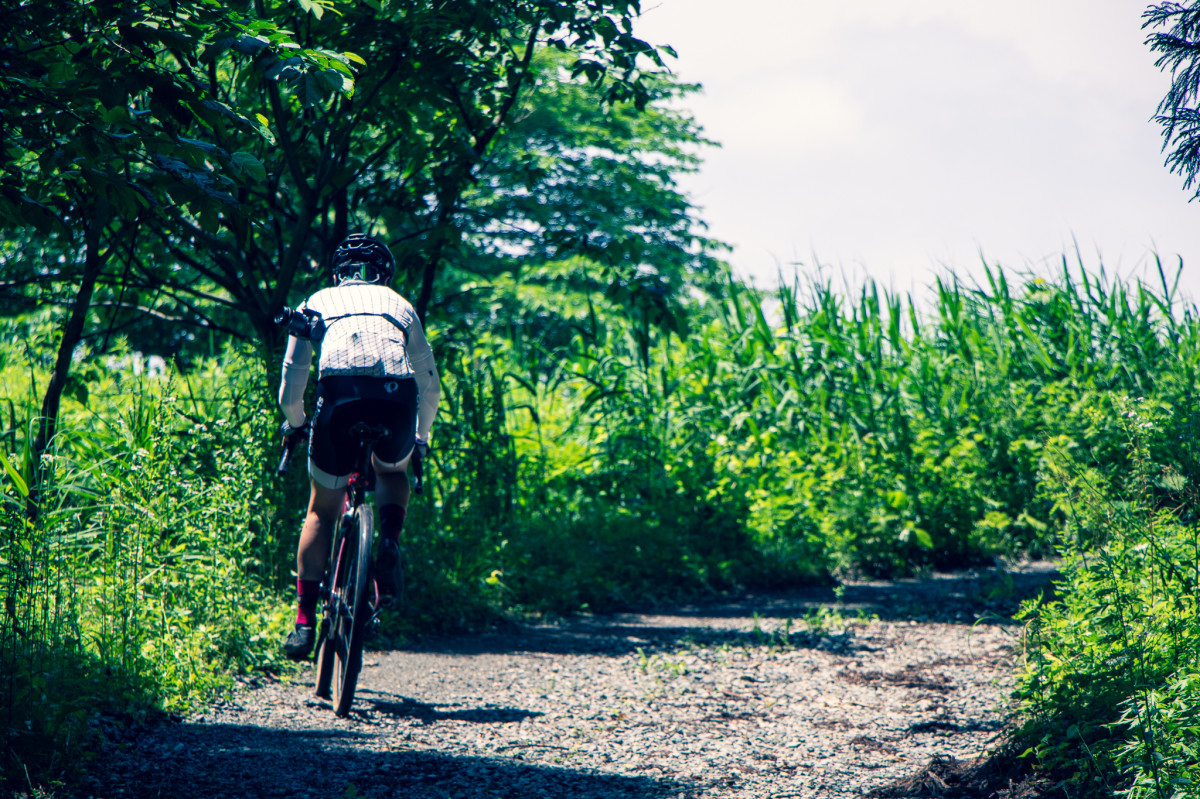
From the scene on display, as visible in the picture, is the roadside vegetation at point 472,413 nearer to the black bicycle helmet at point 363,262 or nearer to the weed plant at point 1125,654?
the weed plant at point 1125,654

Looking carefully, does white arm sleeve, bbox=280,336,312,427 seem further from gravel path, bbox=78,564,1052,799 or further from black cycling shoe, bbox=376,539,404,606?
gravel path, bbox=78,564,1052,799

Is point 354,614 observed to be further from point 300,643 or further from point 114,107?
point 114,107

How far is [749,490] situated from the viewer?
9117mm

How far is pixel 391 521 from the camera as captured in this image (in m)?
4.48

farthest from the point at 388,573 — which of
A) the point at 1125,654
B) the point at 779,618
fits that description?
the point at 779,618

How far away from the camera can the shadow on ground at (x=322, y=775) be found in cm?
336

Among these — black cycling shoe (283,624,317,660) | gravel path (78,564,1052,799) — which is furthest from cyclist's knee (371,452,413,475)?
gravel path (78,564,1052,799)

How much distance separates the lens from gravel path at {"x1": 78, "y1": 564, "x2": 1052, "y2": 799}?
11.6 ft

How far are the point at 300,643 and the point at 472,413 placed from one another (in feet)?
9.96

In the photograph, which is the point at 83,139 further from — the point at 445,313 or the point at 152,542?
the point at 445,313

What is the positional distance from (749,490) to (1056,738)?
5774 millimetres

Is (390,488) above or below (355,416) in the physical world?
below

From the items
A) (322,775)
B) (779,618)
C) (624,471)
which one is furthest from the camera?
(624,471)

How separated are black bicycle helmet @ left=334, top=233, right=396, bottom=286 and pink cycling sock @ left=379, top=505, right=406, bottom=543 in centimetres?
106
